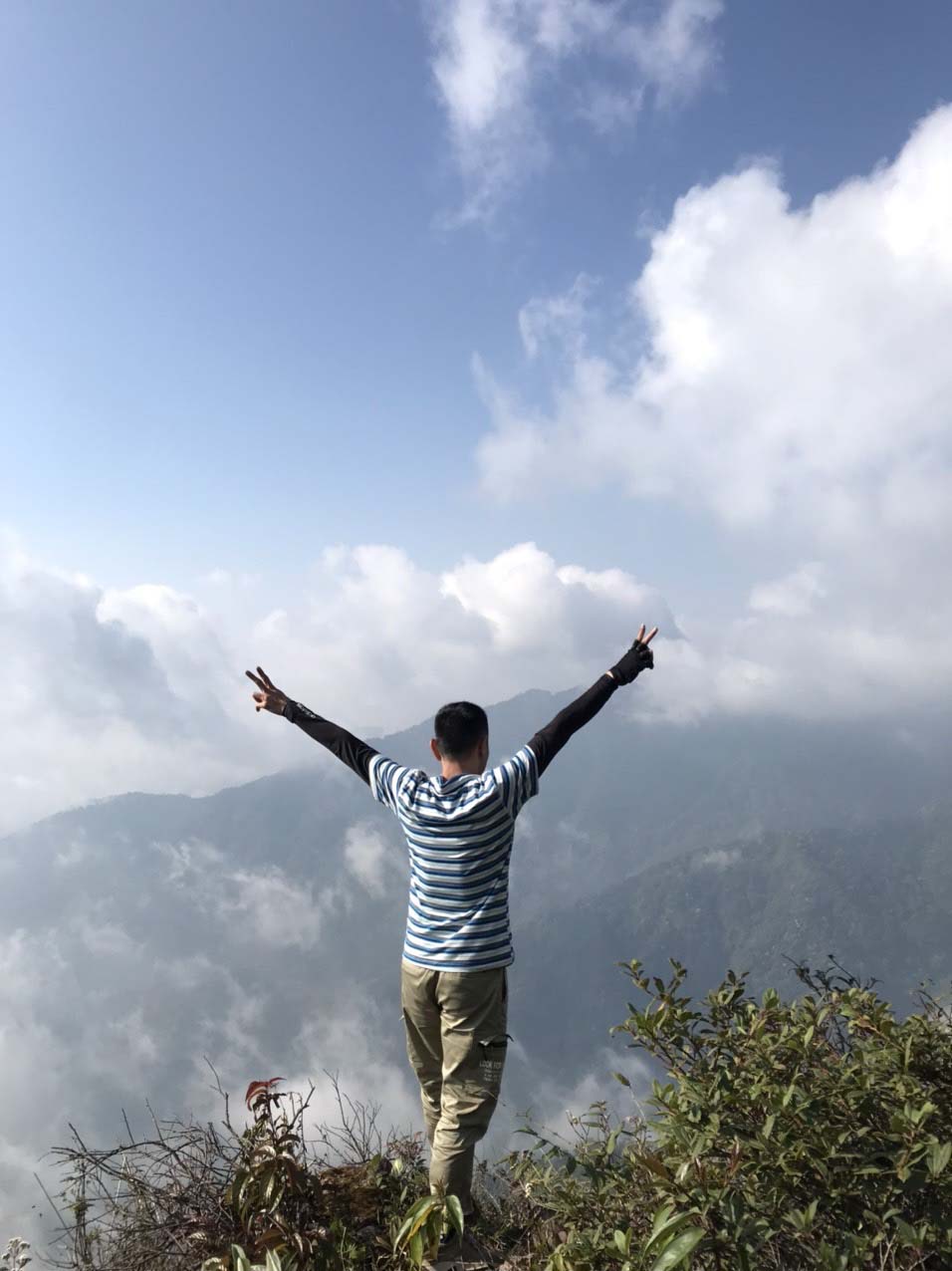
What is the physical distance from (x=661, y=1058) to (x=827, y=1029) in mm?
832

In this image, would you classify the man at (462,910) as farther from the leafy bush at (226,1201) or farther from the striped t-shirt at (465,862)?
the leafy bush at (226,1201)

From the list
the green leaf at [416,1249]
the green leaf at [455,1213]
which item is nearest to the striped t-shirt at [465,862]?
the green leaf at [455,1213]

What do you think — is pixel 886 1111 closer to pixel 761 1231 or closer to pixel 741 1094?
pixel 741 1094

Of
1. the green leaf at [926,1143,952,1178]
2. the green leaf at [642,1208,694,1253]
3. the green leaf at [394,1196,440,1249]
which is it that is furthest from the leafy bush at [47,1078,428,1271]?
the green leaf at [926,1143,952,1178]

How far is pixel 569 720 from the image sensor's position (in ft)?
Answer: 14.5

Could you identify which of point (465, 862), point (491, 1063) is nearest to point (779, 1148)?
point (491, 1063)

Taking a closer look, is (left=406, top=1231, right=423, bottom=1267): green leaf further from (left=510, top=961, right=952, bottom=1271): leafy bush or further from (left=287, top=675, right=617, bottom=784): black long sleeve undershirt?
(left=287, top=675, right=617, bottom=784): black long sleeve undershirt

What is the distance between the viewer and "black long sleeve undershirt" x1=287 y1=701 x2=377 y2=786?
184 inches

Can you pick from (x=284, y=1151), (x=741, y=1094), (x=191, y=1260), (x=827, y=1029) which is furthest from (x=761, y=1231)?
(x=191, y=1260)

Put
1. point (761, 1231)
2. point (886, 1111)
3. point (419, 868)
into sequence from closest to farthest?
1. point (761, 1231)
2. point (886, 1111)
3. point (419, 868)

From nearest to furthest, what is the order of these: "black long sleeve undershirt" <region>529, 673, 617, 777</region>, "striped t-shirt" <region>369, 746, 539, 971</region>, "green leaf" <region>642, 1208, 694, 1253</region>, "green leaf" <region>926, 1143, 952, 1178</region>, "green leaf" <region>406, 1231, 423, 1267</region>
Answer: "green leaf" <region>926, 1143, 952, 1178</region> < "green leaf" <region>642, 1208, 694, 1253</region> < "green leaf" <region>406, 1231, 423, 1267</region> < "striped t-shirt" <region>369, 746, 539, 971</region> < "black long sleeve undershirt" <region>529, 673, 617, 777</region>

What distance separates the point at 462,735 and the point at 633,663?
115 cm

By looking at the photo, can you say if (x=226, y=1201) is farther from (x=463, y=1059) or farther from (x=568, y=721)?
(x=568, y=721)

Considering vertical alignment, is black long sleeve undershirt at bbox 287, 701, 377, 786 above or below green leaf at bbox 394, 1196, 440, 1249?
above
